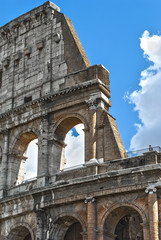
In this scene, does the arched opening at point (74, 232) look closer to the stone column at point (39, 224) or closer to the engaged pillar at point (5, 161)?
the stone column at point (39, 224)

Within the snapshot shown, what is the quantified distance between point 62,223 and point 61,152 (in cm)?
355

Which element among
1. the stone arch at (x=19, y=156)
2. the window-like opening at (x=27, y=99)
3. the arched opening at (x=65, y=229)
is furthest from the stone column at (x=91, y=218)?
the window-like opening at (x=27, y=99)

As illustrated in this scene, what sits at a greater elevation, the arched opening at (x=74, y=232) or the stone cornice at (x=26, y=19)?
the stone cornice at (x=26, y=19)

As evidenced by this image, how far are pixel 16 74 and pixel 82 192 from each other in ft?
29.5

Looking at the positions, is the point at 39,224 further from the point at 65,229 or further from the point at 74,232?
the point at 74,232

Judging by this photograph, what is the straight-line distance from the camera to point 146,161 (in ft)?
63.5

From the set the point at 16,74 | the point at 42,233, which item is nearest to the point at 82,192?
the point at 42,233

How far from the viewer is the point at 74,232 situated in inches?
837

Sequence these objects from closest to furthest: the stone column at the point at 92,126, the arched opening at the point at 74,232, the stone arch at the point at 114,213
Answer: the stone arch at the point at 114,213 → the stone column at the point at 92,126 → the arched opening at the point at 74,232

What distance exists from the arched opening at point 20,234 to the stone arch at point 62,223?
6.67 ft

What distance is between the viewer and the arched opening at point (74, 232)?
21125 mm

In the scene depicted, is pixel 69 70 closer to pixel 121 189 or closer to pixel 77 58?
pixel 77 58

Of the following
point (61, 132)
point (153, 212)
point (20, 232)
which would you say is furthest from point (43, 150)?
point (153, 212)

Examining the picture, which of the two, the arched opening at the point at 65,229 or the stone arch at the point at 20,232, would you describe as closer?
the arched opening at the point at 65,229
